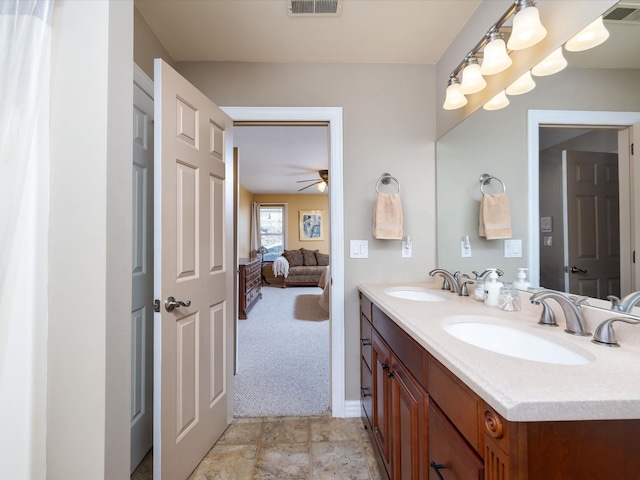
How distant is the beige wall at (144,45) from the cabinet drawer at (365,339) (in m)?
1.93

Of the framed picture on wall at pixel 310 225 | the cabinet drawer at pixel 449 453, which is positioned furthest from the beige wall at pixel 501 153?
the framed picture on wall at pixel 310 225

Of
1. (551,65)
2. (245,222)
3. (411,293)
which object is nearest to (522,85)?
(551,65)

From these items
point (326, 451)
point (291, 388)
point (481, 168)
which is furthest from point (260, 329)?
point (481, 168)

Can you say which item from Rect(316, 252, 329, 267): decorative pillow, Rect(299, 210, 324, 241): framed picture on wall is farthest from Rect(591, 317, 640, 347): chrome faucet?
Rect(299, 210, 324, 241): framed picture on wall

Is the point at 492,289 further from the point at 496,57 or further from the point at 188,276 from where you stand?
the point at 188,276

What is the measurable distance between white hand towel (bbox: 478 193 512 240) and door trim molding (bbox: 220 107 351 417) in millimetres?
837

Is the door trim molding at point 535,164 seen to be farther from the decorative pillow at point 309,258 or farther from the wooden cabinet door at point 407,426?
the decorative pillow at point 309,258

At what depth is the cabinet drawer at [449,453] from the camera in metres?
0.63

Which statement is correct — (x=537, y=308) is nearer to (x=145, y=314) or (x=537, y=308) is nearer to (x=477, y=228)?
(x=477, y=228)

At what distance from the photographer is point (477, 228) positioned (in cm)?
160

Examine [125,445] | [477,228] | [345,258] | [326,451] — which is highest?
[477,228]

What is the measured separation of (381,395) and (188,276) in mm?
1133

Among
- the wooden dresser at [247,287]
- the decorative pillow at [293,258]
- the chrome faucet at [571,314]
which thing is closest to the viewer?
the chrome faucet at [571,314]

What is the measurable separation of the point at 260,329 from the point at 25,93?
11.3 ft
